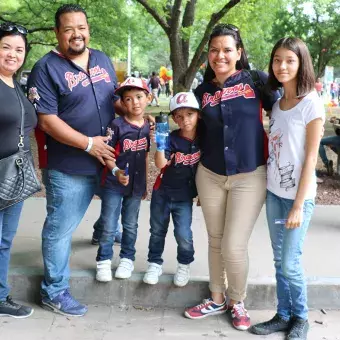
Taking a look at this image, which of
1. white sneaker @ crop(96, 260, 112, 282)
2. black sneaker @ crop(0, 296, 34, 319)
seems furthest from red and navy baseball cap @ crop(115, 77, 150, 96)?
black sneaker @ crop(0, 296, 34, 319)

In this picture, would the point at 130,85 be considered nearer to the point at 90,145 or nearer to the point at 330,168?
the point at 90,145

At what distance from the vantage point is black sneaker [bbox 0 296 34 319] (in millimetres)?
3576

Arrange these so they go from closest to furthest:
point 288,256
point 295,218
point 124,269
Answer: point 295,218
point 288,256
point 124,269

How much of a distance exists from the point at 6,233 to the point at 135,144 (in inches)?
44.0

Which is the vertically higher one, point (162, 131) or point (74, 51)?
point (74, 51)

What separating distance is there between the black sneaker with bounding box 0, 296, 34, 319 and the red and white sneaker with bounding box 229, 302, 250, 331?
1.51 m

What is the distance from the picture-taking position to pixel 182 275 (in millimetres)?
3812

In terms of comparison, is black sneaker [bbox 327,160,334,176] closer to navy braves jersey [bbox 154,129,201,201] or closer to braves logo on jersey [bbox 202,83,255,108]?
navy braves jersey [bbox 154,129,201,201]

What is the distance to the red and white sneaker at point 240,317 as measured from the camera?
3.47 meters

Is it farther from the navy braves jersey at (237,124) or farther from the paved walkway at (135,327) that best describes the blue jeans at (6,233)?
the navy braves jersey at (237,124)

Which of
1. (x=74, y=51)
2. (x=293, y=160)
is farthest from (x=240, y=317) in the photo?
(x=74, y=51)

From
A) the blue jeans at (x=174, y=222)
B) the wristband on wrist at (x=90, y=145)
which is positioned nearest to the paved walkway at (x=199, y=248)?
the blue jeans at (x=174, y=222)

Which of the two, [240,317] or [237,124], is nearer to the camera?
[237,124]

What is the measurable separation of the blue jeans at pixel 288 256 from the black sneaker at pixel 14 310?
1.85m
